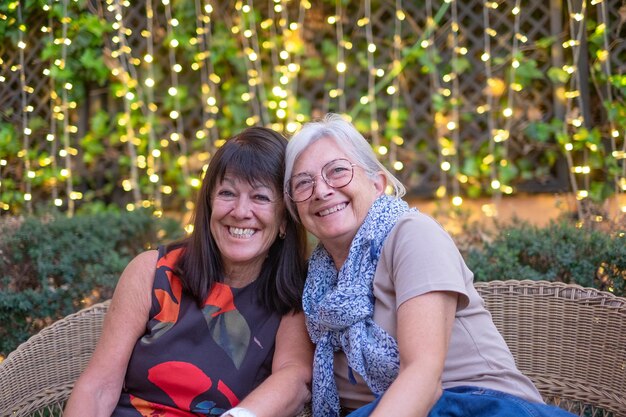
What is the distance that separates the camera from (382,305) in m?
2.23

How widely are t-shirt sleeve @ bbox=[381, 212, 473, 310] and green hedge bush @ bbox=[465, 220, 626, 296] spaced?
131 cm

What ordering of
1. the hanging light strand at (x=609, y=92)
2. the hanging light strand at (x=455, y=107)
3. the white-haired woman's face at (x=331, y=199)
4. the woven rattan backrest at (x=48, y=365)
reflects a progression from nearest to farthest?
the white-haired woman's face at (x=331, y=199), the woven rattan backrest at (x=48, y=365), the hanging light strand at (x=609, y=92), the hanging light strand at (x=455, y=107)

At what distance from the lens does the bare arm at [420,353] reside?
6.43ft

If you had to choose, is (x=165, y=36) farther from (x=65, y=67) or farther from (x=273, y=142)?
(x=273, y=142)

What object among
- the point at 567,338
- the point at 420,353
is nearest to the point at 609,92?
the point at 567,338

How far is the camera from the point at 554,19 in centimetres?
465

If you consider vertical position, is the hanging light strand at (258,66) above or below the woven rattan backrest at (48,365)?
above

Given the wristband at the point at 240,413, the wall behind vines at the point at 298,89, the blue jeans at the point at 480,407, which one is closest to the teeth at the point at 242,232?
the wristband at the point at 240,413

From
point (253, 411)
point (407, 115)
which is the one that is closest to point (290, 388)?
point (253, 411)

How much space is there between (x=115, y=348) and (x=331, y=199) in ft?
2.55

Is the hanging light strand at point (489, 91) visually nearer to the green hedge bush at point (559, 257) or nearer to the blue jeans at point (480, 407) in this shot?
the green hedge bush at point (559, 257)

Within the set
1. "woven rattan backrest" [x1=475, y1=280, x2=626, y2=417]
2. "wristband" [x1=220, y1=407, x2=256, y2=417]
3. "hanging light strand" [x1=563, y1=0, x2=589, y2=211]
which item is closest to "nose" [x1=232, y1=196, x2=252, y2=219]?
"wristband" [x1=220, y1=407, x2=256, y2=417]

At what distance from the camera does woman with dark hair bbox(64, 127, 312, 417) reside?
2.43m

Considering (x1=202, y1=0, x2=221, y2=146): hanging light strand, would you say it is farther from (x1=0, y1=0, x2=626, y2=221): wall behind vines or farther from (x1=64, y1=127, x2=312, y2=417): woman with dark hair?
(x1=64, y1=127, x2=312, y2=417): woman with dark hair
